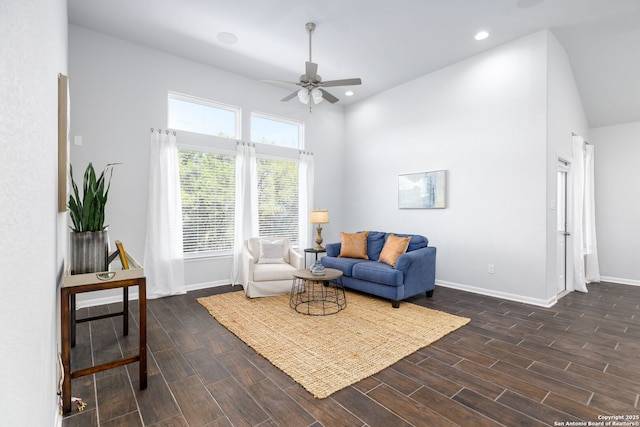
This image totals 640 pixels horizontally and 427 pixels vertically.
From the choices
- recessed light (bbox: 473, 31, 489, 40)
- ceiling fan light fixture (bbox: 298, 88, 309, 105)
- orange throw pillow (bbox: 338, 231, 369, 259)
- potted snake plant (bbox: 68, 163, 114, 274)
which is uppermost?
recessed light (bbox: 473, 31, 489, 40)

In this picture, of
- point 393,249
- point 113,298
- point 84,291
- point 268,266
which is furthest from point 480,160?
point 113,298

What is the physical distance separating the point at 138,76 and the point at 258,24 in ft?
6.18

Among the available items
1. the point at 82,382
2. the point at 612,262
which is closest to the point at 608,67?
the point at 612,262

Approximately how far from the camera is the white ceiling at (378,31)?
358cm

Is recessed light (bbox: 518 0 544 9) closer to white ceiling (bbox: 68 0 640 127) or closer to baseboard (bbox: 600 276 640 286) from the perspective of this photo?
white ceiling (bbox: 68 0 640 127)

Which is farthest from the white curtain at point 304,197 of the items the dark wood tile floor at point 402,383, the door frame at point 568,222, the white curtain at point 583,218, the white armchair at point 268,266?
the white curtain at point 583,218

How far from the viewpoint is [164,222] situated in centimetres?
444

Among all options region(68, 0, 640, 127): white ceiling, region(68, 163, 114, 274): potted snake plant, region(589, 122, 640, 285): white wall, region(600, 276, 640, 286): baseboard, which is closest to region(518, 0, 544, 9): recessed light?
region(68, 0, 640, 127): white ceiling

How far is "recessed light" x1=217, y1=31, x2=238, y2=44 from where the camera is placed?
4.13 meters

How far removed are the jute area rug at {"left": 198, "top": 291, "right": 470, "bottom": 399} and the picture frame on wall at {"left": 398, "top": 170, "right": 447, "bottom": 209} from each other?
1.89 meters

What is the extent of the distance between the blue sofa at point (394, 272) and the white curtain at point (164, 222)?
7.34 ft

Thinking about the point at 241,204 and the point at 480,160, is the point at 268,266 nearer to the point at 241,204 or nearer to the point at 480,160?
the point at 241,204

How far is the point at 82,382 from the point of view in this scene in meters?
2.29

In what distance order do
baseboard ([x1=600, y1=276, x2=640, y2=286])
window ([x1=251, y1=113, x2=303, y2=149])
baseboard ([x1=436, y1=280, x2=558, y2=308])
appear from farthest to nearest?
window ([x1=251, y1=113, x2=303, y2=149]) → baseboard ([x1=600, y1=276, x2=640, y2=286]) → baseboard ([x1=436, y1=280, x2=558, y2=308])
